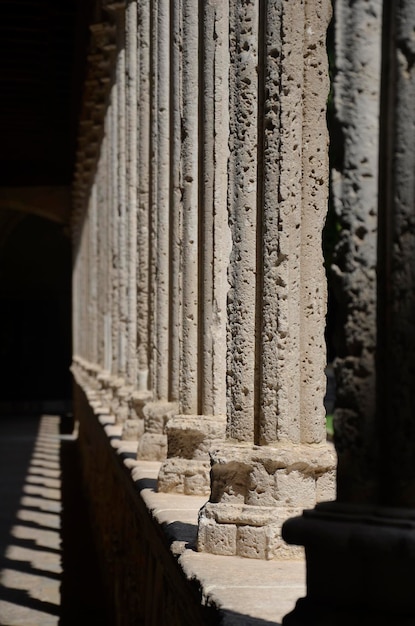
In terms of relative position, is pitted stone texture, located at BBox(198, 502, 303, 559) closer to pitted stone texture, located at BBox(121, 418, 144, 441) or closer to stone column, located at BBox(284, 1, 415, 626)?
stone column, located at BBox(284, 1, 415, 626)

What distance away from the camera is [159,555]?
4910 mm

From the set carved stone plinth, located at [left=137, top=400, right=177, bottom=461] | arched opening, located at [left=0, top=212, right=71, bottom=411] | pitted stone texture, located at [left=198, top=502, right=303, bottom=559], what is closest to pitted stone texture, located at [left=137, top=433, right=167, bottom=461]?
carved stone plinth, located at [left=137, top=400, right=177, bottom=461]

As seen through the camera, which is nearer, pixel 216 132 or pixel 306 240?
pixel 306 240

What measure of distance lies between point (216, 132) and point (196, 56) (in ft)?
1.97

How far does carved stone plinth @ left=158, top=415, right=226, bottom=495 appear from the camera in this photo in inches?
226

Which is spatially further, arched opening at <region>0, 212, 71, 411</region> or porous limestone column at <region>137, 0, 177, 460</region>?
→ arched opening at <region>0, 212, 71, 411</region>

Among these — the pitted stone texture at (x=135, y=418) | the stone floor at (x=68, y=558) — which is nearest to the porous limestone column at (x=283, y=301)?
the stone floor at (x=68, y=558)

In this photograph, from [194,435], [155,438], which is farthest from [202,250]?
[155,438]

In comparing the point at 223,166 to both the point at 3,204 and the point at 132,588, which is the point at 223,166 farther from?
the point at 3,204

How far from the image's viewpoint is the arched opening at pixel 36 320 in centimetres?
3494

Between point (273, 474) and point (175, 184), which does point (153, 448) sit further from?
point (273, 474)

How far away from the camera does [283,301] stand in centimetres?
422

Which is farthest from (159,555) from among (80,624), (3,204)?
(3,204)

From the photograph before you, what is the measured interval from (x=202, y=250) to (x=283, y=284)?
1738 mm
